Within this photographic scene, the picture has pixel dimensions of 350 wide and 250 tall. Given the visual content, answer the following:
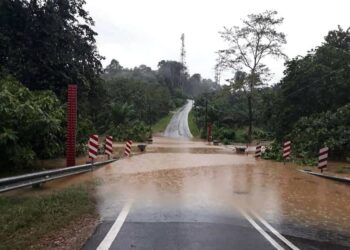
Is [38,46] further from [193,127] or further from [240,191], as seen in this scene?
[193,127]

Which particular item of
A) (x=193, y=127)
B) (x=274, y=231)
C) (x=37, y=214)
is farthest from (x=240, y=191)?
(x=193, y=127)

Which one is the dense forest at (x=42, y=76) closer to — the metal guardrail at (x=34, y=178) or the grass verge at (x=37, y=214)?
the metal guardrail at (x=34, y=178)

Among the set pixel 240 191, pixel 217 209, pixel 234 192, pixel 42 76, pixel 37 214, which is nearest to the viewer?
pixel 37 214

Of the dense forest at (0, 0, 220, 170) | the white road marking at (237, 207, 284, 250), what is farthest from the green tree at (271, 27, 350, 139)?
the white road marking at (237, 207, 284, 250)

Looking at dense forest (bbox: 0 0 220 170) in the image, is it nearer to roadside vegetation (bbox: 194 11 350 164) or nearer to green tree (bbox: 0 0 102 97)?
green tree (bbox: 0 0 102 97)

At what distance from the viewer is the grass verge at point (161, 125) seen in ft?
304

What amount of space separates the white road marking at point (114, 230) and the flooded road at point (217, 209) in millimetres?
93

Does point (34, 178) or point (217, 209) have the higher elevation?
point (34, 178)

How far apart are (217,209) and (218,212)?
39cm

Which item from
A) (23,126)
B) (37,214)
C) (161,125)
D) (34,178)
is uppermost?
(161,125)

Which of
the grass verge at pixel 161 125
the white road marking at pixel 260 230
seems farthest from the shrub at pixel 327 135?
the grass verge at pixel 161 125

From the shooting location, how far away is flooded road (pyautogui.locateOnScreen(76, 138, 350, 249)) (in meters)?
7.93

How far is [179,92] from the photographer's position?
15650cm

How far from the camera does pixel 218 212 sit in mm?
10516
